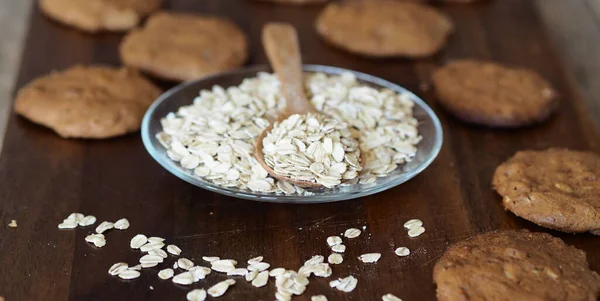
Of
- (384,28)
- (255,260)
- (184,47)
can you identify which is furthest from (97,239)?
(384,28)

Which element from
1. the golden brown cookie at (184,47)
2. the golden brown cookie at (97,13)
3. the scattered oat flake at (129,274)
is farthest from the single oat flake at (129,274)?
the golden brown cookie at (97,13)

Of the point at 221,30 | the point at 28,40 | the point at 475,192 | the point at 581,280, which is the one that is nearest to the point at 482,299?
the point at 581,280

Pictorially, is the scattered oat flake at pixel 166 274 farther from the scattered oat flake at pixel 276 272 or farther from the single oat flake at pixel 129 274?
the scattered oat flake at pixel 276 272

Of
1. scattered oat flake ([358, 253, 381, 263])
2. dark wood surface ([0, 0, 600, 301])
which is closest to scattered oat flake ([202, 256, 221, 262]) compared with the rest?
dark wood surface ([0, 0, 600, 301])

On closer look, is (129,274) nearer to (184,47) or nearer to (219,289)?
(219,289)

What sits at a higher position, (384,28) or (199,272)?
(384,28)
